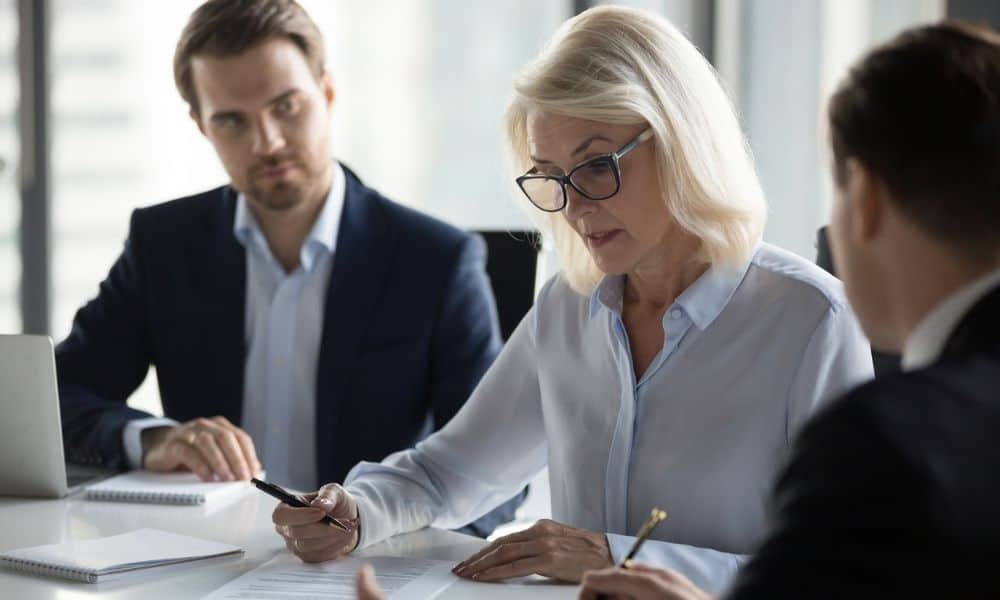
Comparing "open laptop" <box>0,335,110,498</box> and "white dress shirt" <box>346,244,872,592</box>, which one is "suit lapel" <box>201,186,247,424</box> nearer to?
"open laptop" <box>0,335,110,498</box>

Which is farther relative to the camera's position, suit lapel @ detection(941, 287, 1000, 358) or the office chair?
the office chair

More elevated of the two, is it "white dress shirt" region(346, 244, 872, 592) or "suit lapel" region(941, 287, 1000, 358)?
"suit lapel" region(941, 287, 1000, 358)

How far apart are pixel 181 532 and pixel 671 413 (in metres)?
0.82

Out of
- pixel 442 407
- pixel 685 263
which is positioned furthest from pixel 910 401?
pixel 442 407

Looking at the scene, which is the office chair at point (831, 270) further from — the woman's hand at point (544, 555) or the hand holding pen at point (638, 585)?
the hand holding pen at point (638, 585)

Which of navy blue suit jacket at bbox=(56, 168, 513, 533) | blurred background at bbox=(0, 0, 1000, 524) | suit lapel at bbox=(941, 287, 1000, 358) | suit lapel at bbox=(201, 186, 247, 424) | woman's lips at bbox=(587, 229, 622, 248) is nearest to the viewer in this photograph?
suit lapel at bbox=(941, 287, 1000, 358)

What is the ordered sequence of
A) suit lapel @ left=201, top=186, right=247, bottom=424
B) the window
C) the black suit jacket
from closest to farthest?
the black suit jacket
suit lapel @ left=201, top=186, right=247, bottom=424
the window

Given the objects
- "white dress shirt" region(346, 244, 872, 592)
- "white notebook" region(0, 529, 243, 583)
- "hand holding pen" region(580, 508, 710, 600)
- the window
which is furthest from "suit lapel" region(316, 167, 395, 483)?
the window

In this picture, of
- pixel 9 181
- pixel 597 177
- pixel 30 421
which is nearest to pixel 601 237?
pixel 597 177

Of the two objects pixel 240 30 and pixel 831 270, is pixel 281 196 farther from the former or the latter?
pixel 831 270

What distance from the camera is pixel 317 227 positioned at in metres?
2.85

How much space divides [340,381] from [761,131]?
86.5 inches

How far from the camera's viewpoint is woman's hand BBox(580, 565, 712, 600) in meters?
1.35

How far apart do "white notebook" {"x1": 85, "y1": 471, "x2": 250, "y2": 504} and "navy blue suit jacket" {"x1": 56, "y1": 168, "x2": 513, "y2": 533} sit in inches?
11.8
